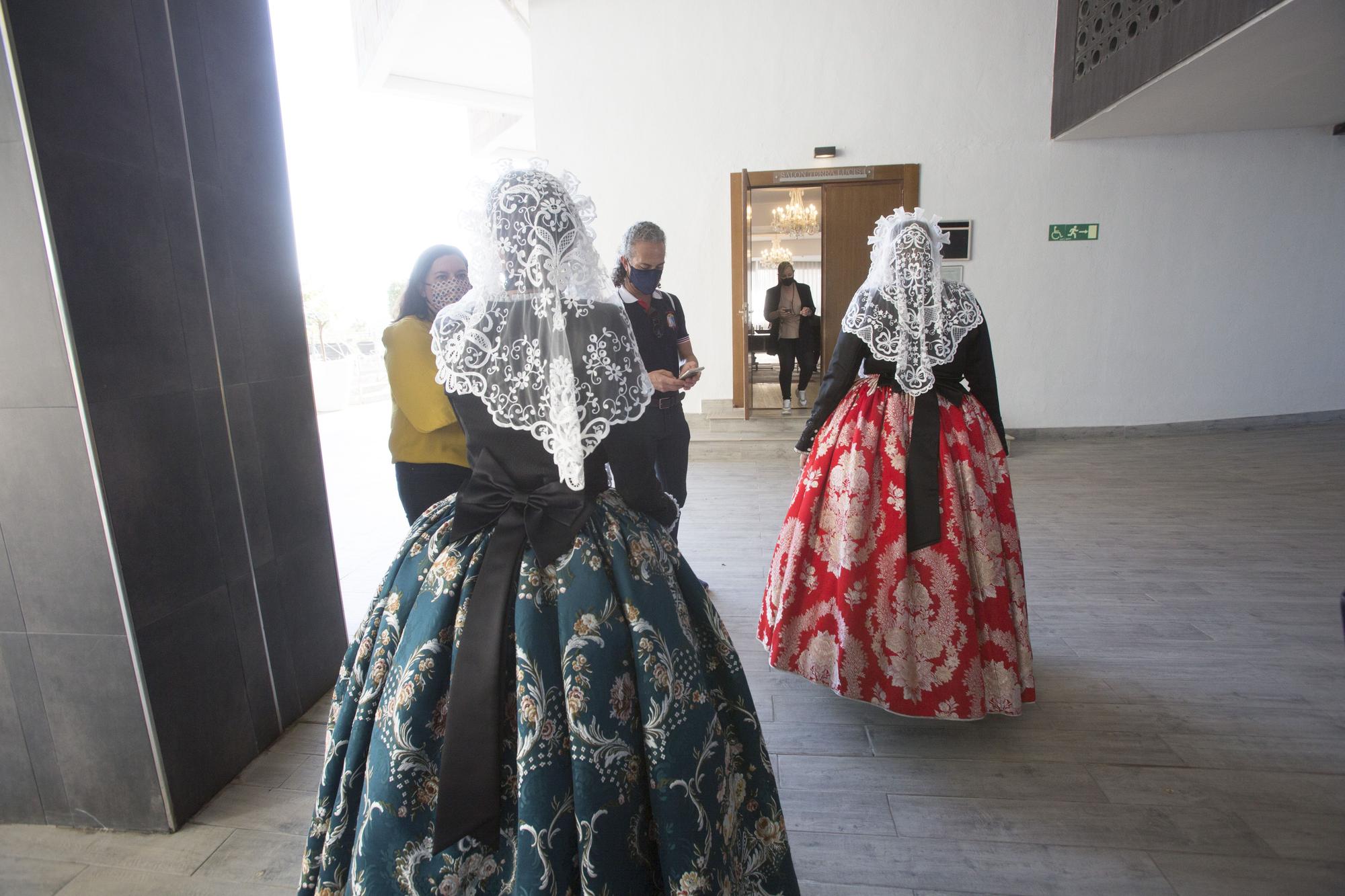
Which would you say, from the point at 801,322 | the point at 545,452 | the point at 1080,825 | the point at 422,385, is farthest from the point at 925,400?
the point at 801,322

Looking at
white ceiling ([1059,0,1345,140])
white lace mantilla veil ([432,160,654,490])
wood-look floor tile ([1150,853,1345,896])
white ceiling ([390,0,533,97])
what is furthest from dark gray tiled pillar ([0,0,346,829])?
white ceiling ([390,0,533,97])

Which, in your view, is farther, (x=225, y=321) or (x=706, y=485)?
(x=706, y=485)

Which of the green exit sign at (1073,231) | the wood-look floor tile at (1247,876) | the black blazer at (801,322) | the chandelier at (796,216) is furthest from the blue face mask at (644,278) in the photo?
the chandelier at (796,216)

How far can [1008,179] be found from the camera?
241 inches

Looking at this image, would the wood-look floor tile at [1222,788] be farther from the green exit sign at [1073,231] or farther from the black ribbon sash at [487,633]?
the green exit sign at [1073,231]

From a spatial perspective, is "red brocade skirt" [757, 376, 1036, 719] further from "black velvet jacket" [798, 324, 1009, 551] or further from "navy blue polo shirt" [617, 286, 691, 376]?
"navy blue polo shirt" [617, 286, 691, 376]

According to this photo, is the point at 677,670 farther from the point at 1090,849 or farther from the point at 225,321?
the point at 225,321

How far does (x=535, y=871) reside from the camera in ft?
3.46

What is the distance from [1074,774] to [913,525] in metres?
0.78

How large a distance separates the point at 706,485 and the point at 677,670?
3.86 metres

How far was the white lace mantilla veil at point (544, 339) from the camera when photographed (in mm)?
1188

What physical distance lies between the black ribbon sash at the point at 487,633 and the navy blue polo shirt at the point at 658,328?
1364 mm

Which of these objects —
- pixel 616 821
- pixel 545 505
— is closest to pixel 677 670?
pixel 616 821

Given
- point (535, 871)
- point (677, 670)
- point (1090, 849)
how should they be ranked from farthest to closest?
1. point (1090, 849)
2. point (677, 670)
3. point (535, 871)
